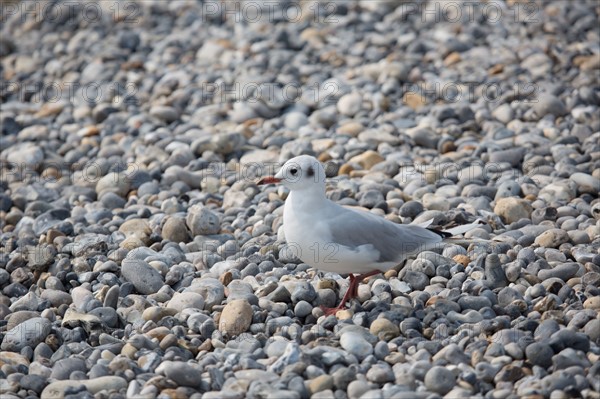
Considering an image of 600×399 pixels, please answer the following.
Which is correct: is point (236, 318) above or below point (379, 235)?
below

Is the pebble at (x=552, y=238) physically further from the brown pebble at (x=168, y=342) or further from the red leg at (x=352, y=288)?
the brown pebble at (x=168, y=342)

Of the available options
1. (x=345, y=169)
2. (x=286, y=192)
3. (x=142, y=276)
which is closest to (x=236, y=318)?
(x=142, y=276)

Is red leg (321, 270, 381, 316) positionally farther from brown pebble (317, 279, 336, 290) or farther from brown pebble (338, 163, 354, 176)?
brown pebble (338, 163, 354, 176)

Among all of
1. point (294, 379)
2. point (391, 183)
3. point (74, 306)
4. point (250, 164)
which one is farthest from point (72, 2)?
point (294, 379)

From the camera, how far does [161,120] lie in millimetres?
9438

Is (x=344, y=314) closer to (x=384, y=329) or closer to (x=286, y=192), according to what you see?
(x=384, y=329)

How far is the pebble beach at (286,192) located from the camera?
485 cm

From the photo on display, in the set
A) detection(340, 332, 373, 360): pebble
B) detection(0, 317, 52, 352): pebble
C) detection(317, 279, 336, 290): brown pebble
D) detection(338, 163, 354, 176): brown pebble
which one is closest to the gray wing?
detection(317, 279, 336, 290): brown pebble

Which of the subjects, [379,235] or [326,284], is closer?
[379,235]

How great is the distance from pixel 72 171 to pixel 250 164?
187 centimetres

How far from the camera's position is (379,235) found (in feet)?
18.3

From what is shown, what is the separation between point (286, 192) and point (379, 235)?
200 centimetres

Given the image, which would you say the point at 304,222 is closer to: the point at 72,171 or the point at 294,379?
the point at 294,379

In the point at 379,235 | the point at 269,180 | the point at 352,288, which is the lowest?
the point at 352,288
